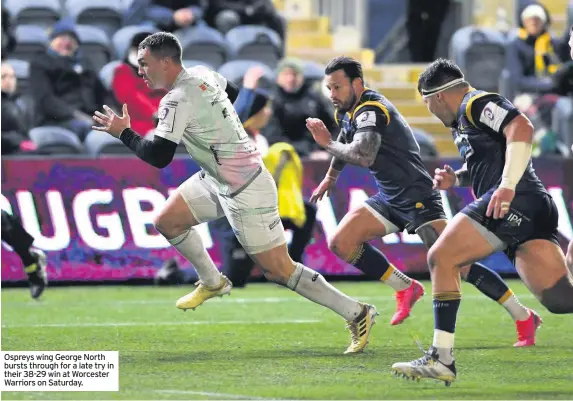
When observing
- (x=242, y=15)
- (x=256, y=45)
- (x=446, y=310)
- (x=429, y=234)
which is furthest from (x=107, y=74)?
(x=446, y=310)

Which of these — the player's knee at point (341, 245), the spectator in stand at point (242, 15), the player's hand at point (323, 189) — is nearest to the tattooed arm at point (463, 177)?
the player's hand at point (323, 189)

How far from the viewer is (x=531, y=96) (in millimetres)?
17938

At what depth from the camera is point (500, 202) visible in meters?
8.20

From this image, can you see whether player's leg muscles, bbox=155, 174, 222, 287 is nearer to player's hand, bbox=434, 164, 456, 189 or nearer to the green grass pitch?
the green grass pitch

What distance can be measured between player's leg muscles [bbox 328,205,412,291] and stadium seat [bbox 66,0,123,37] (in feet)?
27.2

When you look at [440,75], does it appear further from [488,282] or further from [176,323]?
[176,323]

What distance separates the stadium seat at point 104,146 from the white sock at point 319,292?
5.95 metres

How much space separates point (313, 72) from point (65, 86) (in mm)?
3256

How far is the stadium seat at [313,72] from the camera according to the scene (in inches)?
702

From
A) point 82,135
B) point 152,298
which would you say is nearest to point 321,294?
point 152,298

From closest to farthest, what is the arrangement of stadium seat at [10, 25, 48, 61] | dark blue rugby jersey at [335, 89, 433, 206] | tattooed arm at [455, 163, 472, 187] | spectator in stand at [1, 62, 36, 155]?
1. tattooed arm at [455, 163, 472, 187]
2. dark blue rugby jersey at [335, 89, 433, 206]
3. spectator in stand at [1, 62, 36, 155]
4. stadium seat at [10, 25, 48, 61]

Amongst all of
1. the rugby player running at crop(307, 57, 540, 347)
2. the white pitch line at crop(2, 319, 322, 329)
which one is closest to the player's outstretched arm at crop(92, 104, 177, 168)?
the rugby player running at crop(307, 57, 540, 347)

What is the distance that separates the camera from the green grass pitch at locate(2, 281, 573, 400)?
8070 millimetres

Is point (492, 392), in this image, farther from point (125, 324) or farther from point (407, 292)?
point (125, 324)
